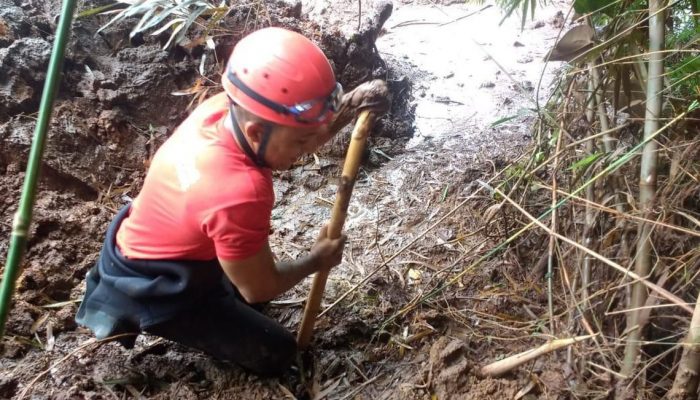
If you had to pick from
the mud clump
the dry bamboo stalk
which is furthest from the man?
the mud clump

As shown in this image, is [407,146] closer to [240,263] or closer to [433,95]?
[433,95]

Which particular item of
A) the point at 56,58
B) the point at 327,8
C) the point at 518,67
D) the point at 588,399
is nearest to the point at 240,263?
the point at 56,58

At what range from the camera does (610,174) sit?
1.70 meters

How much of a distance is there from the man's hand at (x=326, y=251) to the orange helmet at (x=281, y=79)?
487 mm

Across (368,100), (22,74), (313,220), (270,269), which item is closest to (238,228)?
(270,269)

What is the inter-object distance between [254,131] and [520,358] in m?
1.01

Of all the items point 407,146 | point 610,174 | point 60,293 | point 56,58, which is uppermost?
point 56,58

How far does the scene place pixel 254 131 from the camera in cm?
139

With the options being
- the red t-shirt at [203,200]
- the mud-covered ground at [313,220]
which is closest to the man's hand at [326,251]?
the red t-shirt at [203,200]

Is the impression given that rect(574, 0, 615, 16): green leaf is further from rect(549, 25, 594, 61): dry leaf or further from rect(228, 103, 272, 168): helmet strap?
rect(228, 103, 272, 168): helmet strap

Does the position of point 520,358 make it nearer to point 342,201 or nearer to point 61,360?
point 342,201

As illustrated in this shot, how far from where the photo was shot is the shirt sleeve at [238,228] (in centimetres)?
136

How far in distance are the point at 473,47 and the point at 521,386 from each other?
132 inches

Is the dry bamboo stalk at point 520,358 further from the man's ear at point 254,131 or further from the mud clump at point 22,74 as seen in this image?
the mud clump at point 22,74
